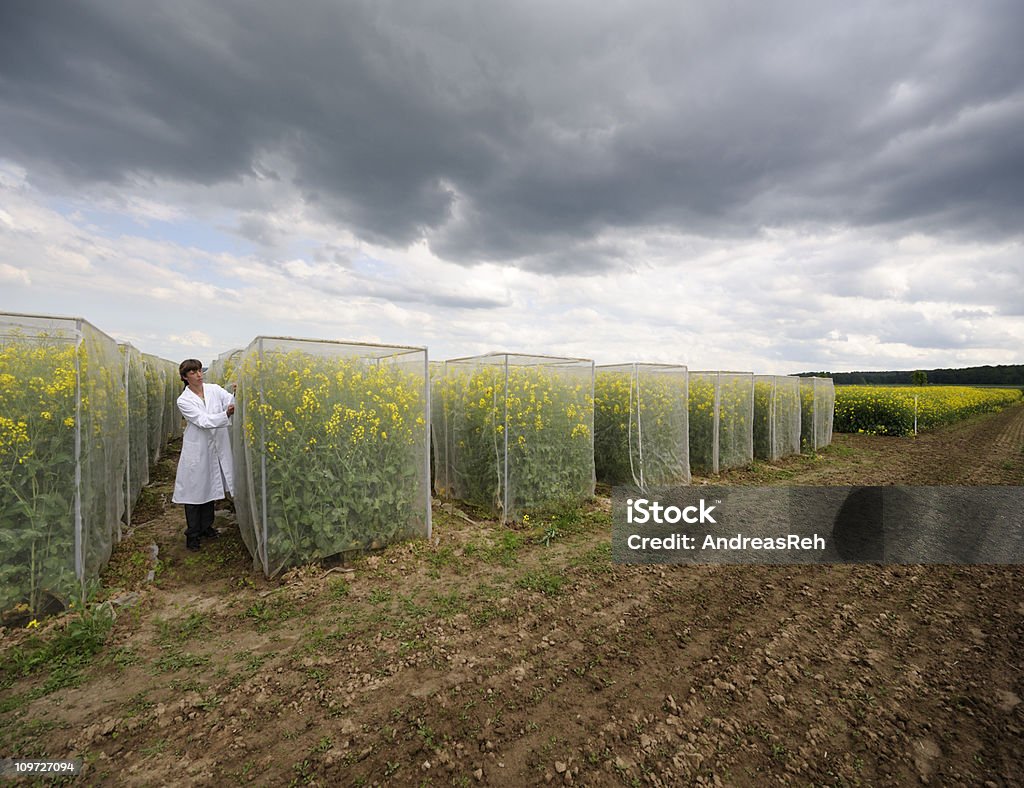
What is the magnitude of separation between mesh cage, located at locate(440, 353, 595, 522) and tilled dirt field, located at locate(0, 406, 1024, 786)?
5.83 ft

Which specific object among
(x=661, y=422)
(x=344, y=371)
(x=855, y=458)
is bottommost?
(x=855, y=458)

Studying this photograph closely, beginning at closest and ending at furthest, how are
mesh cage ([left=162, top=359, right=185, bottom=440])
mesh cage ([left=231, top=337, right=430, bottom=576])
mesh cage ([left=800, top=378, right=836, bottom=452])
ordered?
mesh cage ([left=231, top=337, right=430, bottom=576]) < mesh cage ([left=162, top=359, right=185, bottom=440]) < mesh cage ([left=800, top=378, right=836, bottom=452])

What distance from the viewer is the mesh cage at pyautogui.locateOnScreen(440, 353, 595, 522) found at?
7.07 metres

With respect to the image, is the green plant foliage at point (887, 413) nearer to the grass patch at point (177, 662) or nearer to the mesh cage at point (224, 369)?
the mesh cage at point (224, 369)

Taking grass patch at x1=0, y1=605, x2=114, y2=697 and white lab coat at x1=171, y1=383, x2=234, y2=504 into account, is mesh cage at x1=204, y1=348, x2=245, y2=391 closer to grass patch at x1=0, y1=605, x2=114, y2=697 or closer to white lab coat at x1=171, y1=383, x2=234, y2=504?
white lab coat at x1=171, y1=383, x2=234, y2=504

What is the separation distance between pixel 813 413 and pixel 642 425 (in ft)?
31.7

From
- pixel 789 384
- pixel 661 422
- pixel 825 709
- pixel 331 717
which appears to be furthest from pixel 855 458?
pixel 331 717

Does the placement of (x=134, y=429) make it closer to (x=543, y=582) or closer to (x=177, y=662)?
(x=177, y=662)

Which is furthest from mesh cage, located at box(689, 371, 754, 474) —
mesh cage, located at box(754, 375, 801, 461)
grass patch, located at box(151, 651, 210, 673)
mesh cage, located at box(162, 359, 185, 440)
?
mesh cage, located at box(162, 359, 185, 440)

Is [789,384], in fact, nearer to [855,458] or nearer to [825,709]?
[855,458]

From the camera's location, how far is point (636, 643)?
3.71m

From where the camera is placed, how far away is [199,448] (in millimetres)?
5590

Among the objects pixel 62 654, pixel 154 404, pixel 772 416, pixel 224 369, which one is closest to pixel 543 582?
pixel 62 654

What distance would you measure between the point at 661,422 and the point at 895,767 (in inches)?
273
